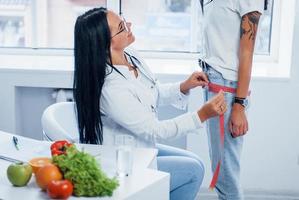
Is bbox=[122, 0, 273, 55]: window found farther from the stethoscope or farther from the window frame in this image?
the stethoscope

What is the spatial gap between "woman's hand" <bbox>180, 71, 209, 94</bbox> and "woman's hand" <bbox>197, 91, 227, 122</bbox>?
0.50ft

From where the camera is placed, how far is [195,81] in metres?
2.08

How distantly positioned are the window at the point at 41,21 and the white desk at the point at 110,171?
1529 millimetres

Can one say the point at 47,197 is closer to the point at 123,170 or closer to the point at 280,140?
the point at 123,170

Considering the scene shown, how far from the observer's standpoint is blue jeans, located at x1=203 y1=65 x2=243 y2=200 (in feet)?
6.04

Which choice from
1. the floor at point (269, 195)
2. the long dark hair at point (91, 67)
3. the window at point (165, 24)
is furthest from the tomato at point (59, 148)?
the window at point (165, 24)

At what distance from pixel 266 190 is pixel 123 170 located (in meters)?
1.62

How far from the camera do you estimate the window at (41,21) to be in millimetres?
3248

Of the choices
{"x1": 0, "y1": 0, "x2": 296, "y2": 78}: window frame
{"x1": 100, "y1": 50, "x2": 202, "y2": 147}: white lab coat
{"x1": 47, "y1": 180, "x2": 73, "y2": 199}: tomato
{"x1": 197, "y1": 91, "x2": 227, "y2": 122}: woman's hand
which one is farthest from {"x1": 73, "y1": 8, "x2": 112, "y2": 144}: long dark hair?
{"x1": 0, "y1": 0, "x2": 296, "y2": 78}: window frame

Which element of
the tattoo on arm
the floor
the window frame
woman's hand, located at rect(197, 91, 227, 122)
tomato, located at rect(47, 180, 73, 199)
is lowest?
the floor

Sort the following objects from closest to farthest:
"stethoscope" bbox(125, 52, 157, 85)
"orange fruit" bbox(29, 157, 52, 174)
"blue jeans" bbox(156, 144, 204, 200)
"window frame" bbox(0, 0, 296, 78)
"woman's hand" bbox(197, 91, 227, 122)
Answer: "orange fruit" bbox(29, 157, 52, 174) → "woman's hand" bbox(197, 91, 227, 122) → "blue jeans" bbox(156, 144, 204, 200) → "stethoscope" bbox(125, 52, 157, 85) → "window frame" bbox(0, 0, 296, 78)

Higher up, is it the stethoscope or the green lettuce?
the stethoscope

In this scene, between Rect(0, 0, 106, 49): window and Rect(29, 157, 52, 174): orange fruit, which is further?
Rect(0, 0, 106, 49): window

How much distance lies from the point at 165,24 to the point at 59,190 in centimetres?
213
